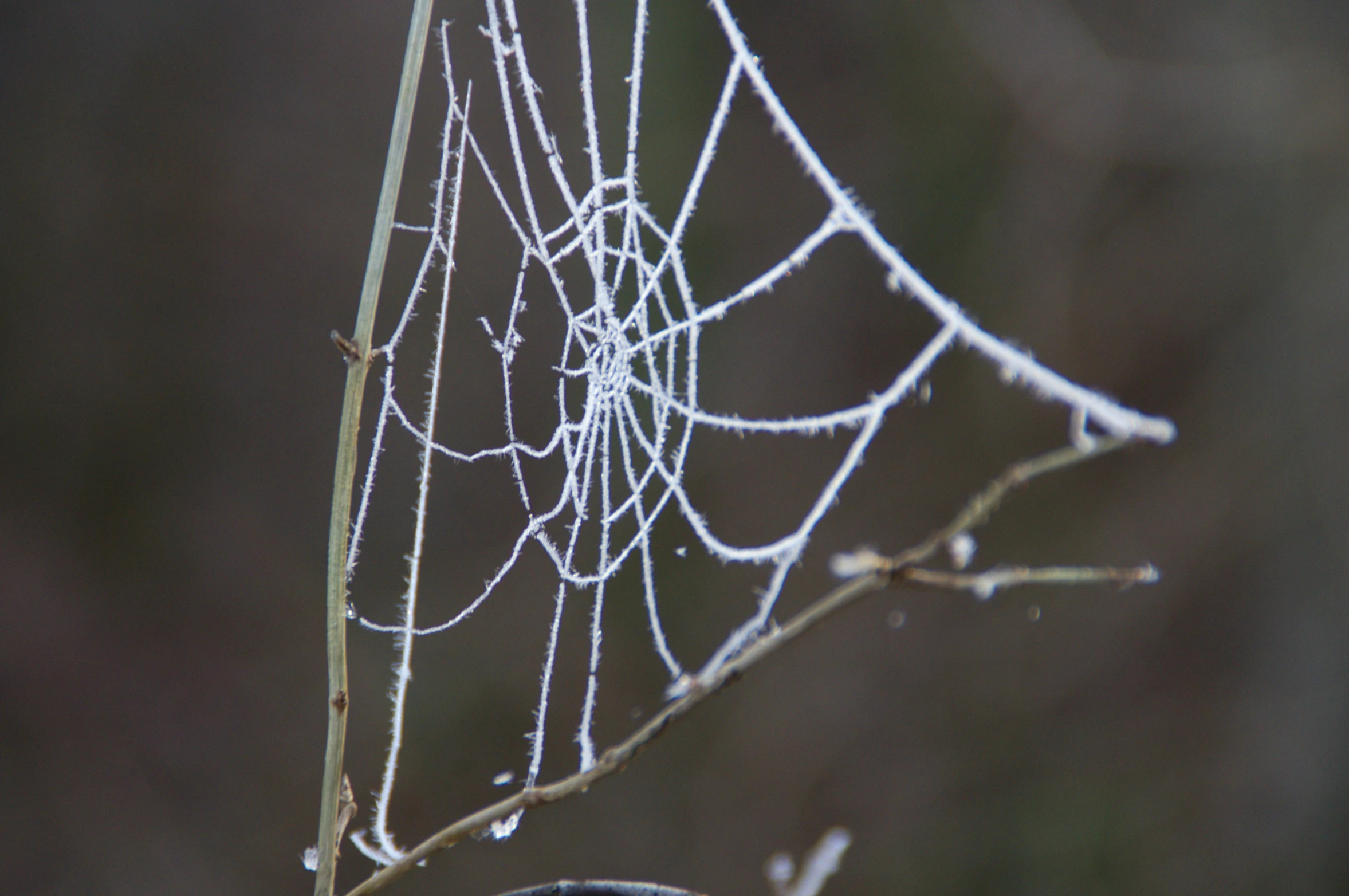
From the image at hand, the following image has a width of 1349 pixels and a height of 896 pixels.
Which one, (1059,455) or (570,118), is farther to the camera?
(570,118)

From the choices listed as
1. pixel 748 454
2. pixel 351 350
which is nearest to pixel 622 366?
pixel 351 350

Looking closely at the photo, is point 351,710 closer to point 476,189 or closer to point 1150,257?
point 476,189

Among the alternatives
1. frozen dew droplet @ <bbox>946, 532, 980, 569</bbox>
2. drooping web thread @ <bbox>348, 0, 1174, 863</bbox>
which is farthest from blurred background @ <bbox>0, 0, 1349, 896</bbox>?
frozen dew droplet @ <bbox>946, 532, 980, 569</bbox>

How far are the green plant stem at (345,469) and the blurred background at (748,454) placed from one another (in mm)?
776

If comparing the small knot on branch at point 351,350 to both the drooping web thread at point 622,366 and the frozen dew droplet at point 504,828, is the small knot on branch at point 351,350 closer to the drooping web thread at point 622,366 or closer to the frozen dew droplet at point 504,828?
the drooping web thread at point 622,366

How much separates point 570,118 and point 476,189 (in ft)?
0.46

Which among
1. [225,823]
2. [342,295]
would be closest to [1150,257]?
[342,295]

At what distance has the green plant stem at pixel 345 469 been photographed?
0.97 ft

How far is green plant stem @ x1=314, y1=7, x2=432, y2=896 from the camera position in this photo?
0.29m

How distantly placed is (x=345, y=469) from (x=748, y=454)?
920 millimetres

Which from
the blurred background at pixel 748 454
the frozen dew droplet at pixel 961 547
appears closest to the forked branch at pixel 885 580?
the frozen dew droplet at pixel 961 547

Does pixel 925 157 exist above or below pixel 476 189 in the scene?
below

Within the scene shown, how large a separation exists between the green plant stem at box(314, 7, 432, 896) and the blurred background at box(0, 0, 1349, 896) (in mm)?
776

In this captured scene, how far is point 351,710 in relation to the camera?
117 centimetres
